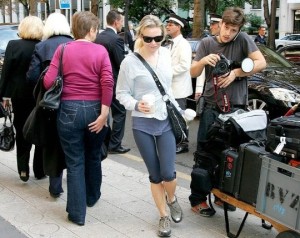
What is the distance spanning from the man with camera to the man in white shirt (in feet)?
6.67

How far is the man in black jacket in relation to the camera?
265 inches

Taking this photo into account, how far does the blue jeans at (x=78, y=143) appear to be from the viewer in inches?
168

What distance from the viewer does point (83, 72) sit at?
13.9 ft

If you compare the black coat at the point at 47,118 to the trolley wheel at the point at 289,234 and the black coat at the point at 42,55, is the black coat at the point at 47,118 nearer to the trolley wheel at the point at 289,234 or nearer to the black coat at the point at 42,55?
the black coat at the point at 42,55

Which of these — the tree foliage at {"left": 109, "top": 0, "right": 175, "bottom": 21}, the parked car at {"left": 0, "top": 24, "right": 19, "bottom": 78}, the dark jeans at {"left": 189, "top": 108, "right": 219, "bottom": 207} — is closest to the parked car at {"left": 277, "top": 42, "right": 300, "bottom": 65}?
the parked car at {"left": 0, "top": 24, "right": 19, "bottom": 78}

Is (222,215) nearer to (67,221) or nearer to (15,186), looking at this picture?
(67,221)

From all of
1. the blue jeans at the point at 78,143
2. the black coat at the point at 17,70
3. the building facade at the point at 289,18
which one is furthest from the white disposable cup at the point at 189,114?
the building facade at the point at 289,18

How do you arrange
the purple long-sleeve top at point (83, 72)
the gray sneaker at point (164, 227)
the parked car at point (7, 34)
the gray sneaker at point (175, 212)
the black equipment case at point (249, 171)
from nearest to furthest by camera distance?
the black equipment case at point (249, 171) → the gray sneaker at point (164, 227) → the purple long-sleeve top at point (83, 72) → the gray sneaker at point (175, 212) → the parked car at point (7, 34)

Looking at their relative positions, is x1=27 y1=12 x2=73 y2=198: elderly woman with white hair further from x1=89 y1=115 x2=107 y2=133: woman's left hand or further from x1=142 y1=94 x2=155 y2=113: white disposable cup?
x1=142 y1=94 x2=155 y2=113: white disposable cup

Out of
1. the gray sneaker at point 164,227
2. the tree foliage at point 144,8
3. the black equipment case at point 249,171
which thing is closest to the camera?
the black equipment case at point 249,171

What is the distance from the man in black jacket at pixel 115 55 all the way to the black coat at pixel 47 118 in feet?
5.75

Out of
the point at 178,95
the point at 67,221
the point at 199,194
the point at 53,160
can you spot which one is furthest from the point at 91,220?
the point at 178,95

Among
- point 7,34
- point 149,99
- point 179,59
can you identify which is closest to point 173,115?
point 149,99

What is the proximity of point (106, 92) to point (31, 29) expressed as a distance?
142 centimetres
